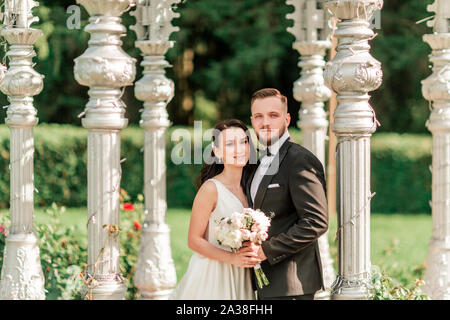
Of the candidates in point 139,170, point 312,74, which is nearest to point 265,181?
point 312,74

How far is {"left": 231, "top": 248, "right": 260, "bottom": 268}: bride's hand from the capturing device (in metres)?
4.65

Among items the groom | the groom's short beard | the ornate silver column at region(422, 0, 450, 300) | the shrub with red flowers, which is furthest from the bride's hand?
the shrub with red flowers

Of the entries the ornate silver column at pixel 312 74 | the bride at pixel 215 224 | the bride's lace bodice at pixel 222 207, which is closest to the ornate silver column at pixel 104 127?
the bride at pixel 215 224

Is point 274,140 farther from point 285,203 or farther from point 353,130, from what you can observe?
point 353,130

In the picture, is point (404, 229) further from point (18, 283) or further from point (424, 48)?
point (18, 283)

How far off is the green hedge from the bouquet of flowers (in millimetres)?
10276

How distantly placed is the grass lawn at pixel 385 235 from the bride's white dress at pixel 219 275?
470 centimetres

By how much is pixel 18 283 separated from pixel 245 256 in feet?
7.65

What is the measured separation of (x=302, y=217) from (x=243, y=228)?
0.40m

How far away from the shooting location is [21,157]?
6137 mm

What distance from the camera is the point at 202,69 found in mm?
20578

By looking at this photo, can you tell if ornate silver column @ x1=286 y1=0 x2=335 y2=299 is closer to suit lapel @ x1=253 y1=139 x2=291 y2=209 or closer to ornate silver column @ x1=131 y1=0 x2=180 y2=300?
ornate silver column @ x1=131 y1=0 x2=180 y2=300

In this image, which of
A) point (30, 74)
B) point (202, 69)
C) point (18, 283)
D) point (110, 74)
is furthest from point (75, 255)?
point (202, 69)

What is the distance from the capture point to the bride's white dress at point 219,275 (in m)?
4.83
